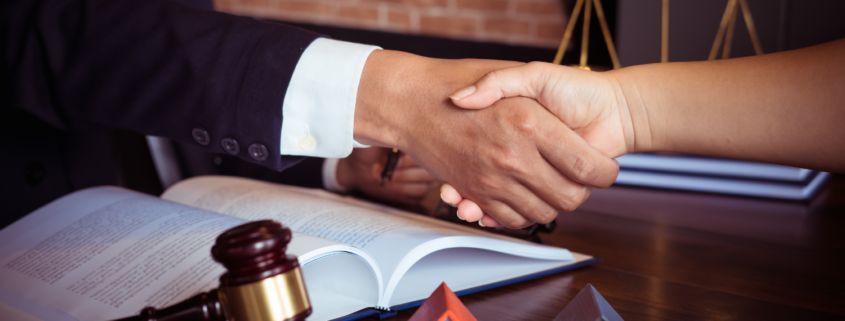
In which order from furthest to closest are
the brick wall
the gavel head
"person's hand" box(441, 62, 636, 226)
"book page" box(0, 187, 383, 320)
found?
the brick wall → "person's hand" box(441, 62, 636, 226) → "book page" box(0, 187, 383, 320) → the gavel head

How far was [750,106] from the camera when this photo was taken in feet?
1.90

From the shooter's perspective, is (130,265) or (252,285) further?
(130,265)

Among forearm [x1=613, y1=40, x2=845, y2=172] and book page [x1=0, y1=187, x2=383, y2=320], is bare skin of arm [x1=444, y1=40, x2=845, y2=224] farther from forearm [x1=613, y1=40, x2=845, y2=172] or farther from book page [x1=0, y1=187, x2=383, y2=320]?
book page [x1=0, y1=187, x2=383, y2=320]

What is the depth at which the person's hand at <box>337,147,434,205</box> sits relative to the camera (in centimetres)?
96

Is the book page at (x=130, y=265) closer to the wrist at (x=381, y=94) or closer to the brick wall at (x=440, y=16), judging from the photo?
the wrist at (x=381, y=94)

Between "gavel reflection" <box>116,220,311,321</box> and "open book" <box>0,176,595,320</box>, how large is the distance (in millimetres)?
133

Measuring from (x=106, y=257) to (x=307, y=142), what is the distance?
26cm

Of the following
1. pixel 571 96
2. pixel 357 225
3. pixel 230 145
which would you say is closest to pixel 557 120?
pixel 571 96

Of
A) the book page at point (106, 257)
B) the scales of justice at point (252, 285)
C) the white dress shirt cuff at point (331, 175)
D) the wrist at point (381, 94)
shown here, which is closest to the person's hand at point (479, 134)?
the wrist at point (381, 94)

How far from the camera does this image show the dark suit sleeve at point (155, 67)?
63cm

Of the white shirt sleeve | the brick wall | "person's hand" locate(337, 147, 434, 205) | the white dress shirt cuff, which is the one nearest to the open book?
the white shirt sleeve

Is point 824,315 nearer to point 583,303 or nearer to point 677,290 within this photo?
point 677,290

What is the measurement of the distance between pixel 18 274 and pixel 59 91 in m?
0.25

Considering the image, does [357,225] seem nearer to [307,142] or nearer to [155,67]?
[307,142]
